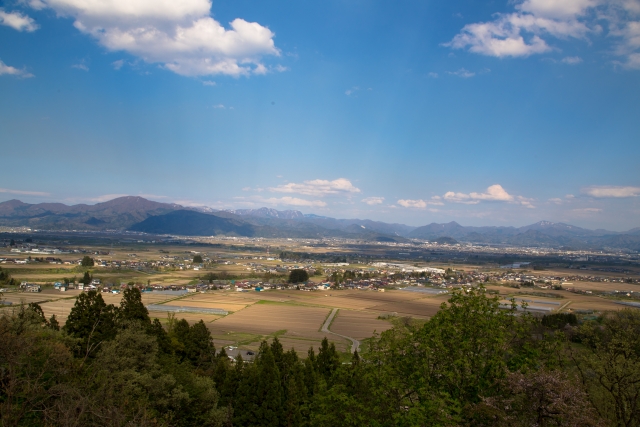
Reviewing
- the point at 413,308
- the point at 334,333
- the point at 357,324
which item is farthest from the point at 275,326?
the point at 413,308

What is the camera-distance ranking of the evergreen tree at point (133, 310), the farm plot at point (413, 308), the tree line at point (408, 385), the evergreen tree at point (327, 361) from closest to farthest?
1. the tree line at point (408, 385)
2. the evergreen tree at point (327, 361)
3. the evergreen tree at point (133, 310)
4. the farm plot at point (413, 308)

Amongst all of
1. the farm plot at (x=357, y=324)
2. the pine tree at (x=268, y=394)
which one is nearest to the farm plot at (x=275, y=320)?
the farm plot at (x=357, y=324)

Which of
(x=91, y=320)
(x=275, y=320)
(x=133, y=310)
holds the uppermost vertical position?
(x=133, y=310)

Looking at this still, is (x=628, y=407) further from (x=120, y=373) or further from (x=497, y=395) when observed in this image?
(x=120, y=373)

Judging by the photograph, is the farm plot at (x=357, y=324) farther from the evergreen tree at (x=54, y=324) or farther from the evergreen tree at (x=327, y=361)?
the evergreen tree at (x=54, y=324)

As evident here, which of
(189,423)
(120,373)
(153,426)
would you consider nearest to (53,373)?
(120,373)

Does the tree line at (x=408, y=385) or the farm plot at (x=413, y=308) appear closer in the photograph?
the tree line at (x=408, y=385)

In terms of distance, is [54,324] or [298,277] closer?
[54,324]

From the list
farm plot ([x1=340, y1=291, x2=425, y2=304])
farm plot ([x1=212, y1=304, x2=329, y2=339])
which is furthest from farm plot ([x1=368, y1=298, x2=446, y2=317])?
farm plot ([x1=212, y1=304, x2=329, y2=339])

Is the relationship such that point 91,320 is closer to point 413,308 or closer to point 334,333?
point 334,333
